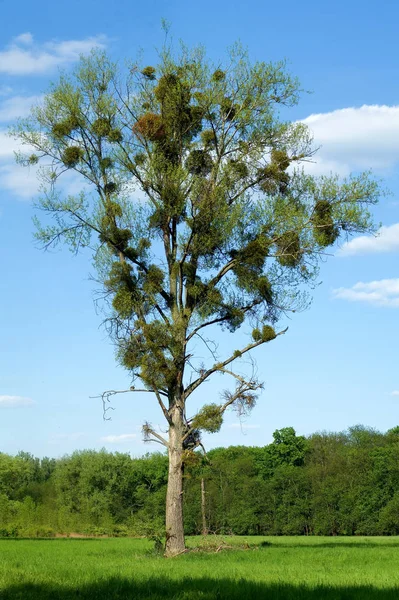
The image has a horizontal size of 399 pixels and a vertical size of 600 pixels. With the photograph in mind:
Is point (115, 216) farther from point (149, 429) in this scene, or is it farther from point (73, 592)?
point (73, 592)

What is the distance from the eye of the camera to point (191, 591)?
1213cm

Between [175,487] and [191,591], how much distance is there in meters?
12.2

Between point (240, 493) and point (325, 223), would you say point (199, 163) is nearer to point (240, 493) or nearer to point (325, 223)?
point (325, 223)

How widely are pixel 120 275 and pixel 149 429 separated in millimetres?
5132

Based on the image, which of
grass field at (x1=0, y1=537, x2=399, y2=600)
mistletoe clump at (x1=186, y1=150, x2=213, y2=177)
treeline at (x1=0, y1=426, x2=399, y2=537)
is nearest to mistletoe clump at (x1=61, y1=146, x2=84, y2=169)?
mistletoe clump at (x1=186, y1=150, x2=213, y2=177)

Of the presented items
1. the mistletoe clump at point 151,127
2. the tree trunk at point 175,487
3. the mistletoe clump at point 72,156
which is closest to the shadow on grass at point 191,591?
the tree trunk at point 175,487

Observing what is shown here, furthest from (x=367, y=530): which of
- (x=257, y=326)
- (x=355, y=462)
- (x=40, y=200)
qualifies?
(x=40, y=200)

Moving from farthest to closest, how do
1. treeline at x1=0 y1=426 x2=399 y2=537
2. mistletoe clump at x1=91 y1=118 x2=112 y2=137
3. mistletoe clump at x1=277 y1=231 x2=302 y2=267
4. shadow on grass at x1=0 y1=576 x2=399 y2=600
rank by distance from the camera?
treeline at x1=0 y1=426 x2=399 y2=537, mistletoe clump at x1=91 y1=118 x2=112 y2=137, mistletoe clump at x1=277 y1=231 x2=302 y2=267, shadow on grass at x1=0 y1=576 x2=399 y2=600

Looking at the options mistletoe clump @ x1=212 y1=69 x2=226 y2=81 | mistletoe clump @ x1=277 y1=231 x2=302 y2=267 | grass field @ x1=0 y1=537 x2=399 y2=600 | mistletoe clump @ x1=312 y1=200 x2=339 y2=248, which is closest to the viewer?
grass field @ x1=0 y1=537 x2=399 y2=600

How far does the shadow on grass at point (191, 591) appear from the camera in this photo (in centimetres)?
1166

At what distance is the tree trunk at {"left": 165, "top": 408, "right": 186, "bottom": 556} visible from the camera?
23.8m

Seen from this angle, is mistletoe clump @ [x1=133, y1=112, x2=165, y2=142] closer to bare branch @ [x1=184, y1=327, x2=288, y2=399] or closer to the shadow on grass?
bare branch @ [x1=184, y1=327, x2=288, y2=399]

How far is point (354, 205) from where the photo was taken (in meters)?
26.1

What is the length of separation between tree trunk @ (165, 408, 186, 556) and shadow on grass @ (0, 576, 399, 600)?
407 inches
